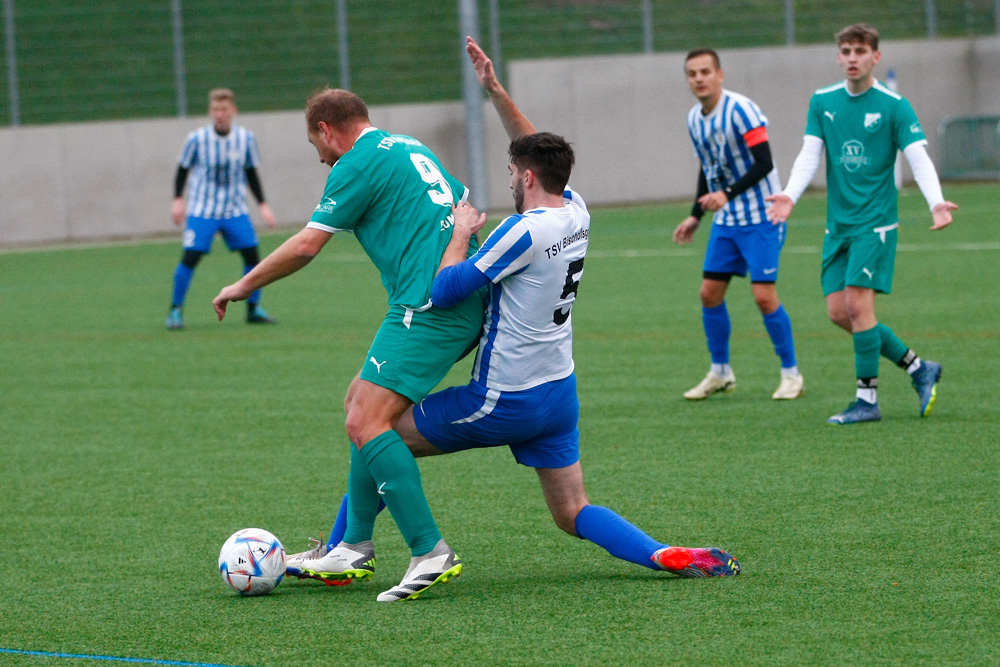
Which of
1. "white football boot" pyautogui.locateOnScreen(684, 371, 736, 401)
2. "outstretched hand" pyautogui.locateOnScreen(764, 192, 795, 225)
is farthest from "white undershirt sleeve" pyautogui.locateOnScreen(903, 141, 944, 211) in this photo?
"white football boot" pyautogui.locateOnScreen(684, 371, 736, 401)

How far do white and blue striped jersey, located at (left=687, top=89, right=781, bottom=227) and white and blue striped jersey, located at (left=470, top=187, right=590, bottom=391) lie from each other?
386 centimetres

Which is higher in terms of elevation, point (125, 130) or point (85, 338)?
point (125, 130)

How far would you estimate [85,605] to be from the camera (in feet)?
15.2

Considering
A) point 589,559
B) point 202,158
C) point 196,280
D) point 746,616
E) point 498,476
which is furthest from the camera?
point 196,280

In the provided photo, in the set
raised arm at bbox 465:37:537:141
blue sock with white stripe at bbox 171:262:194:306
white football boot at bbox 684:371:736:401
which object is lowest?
white football boot at bbox 684:371:736:401

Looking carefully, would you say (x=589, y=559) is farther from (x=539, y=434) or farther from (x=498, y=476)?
(x=498, y=476)

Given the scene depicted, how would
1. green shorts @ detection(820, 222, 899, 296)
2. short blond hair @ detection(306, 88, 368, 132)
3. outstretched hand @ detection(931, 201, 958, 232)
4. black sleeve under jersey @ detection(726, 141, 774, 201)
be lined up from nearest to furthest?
short blond hair @ detection(306, 88, 368, 132), outstretched hand @ detection(931, 201, 958, 232), green shorts @ detection(820, 222, 899, 296), black sleeve under jersey @ detection(726, 141, 774, 201)

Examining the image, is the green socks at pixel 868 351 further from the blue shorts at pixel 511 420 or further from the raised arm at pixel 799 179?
the blue shorts at pixel 511 420

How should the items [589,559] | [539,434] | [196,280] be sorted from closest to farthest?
[539,434], [589,559], [196,280]

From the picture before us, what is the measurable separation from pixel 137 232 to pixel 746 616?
21.6 meters

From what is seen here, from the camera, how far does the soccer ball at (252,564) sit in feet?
15.3

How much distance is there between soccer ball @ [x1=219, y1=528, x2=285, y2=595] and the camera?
4.66 metres

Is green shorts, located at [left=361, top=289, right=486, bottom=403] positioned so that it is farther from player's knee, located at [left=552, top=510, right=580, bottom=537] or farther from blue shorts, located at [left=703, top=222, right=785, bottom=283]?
blue shorts, located at [left=703, top=222, right=785, bottom=283]

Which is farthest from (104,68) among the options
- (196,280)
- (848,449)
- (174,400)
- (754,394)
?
(848,449)
